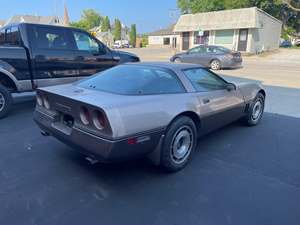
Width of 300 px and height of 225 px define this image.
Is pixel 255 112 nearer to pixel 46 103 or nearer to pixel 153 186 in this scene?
pixel 153 186

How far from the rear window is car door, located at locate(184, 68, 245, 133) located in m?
0.38

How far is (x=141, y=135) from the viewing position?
271cm

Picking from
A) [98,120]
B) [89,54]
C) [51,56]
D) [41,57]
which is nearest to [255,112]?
[98,120]

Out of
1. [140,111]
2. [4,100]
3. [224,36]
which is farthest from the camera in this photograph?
[224,36]

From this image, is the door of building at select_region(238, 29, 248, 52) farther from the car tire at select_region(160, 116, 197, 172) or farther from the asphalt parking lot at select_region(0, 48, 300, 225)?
the car tire at select_region(160, 116, 197, 172)

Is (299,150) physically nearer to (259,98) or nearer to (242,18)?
(259,98)

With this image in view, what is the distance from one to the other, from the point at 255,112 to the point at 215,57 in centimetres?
1057

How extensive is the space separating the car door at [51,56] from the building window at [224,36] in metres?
26.0

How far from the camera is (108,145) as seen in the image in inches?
98.3

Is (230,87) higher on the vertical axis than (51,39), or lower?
lower

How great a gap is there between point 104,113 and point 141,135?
485mm

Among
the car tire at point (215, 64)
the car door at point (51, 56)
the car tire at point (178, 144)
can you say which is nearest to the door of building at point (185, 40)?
the car tire at point (215, 64)

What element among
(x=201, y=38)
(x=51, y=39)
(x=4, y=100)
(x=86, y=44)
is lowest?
(x=4, y=100)

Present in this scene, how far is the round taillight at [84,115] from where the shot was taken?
2.71 metres
